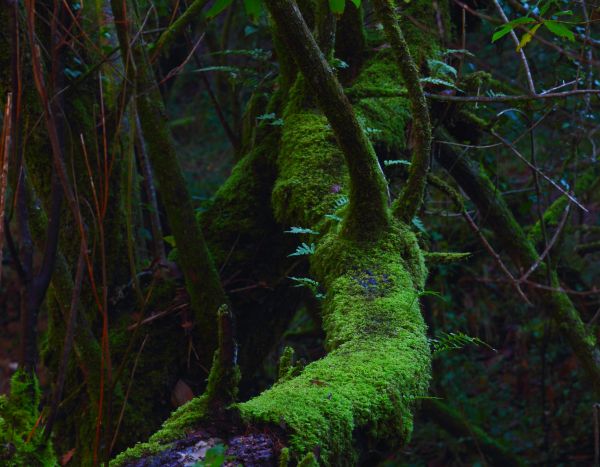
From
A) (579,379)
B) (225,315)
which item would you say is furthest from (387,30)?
(579,379)

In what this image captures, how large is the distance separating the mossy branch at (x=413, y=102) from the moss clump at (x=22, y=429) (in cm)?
147

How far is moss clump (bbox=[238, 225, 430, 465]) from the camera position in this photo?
1.44 metres

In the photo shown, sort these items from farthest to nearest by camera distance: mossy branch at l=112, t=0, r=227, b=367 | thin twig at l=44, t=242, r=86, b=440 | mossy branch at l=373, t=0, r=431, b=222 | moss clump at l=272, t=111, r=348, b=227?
moss clump at l=272, t=111, r=348, b=227 < mossy branch at l=112, t=0, r=227, b=367 < mossy branch at l=373, t=0, r=431, b=222 < thin twig at l=44, t=242, r=86, b=440

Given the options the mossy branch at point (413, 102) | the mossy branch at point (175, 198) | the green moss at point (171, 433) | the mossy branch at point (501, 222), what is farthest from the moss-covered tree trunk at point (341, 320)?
the mossy branch at point (501, 222)

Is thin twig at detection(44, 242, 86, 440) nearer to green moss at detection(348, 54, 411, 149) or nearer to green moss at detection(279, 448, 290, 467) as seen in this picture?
green moss at detection(279, 448, 290, 467)

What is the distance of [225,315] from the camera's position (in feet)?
3.69

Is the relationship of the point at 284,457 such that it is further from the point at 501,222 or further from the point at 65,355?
the point at 501,222

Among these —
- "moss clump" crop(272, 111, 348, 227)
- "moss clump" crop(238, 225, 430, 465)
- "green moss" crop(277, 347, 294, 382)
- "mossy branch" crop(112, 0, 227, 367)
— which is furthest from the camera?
"moss clump" crop(272, 111, 348, 227)

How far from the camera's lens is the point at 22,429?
1286mm

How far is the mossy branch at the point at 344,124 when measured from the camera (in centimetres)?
195

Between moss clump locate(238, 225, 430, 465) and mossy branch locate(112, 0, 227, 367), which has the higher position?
mossy branch locate(112, 0, 227, 367)

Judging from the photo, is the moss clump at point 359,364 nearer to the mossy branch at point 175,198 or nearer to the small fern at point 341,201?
the small fern at point 341,201

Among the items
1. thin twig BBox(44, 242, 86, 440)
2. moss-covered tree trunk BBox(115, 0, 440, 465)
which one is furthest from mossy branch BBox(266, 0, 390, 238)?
thin twig BBox(44, 242, 86, 440)

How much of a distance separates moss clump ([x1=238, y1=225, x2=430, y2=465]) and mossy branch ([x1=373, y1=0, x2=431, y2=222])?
0.53 feet
